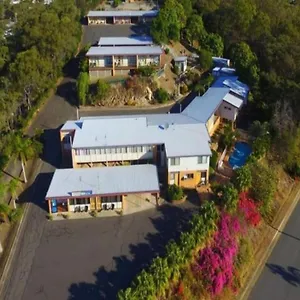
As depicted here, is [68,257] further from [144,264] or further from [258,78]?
[258,78]

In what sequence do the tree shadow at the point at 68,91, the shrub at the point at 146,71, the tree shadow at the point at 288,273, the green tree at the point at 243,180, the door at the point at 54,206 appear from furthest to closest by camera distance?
the shrub at the point at 146,71, the tree shadow at the point at 68,91, the green tree at the point at 243,180, the door at the point at 54,206, the tree shadow at the point at 288,273

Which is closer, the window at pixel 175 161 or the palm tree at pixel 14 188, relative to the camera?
the palm tree at pixel 14 188

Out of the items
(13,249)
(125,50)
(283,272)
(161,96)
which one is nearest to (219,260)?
(283,272)

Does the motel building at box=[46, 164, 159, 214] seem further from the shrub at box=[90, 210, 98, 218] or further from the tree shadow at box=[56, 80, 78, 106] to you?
the tree shadow at box=[56, 80, 78, 106]

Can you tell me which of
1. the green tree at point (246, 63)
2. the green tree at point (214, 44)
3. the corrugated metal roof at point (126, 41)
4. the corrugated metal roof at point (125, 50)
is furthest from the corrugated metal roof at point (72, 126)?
the green tree at point (214, 44)

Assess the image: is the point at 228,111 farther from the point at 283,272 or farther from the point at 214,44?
the point at 283,272

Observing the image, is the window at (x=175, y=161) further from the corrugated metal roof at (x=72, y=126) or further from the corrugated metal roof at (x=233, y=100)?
the corrugated metal roof at (x=233, y=100)

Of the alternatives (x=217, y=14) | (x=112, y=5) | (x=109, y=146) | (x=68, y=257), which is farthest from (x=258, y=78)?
(x=112, y=5)
